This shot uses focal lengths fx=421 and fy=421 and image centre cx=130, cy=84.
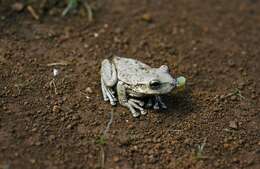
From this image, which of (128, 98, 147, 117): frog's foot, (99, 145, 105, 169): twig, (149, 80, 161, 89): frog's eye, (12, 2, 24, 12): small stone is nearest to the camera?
(99, 145, 105, 169): twig

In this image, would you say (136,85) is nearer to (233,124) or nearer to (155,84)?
(155,84)

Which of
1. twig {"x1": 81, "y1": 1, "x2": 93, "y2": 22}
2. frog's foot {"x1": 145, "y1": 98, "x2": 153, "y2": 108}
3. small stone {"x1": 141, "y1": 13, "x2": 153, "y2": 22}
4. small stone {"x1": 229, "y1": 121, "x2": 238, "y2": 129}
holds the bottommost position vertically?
small stone {"x1": 229, "y1": 121, "x2": 238, "y2": 129}

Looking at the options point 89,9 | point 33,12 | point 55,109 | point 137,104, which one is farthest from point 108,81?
point 33,12

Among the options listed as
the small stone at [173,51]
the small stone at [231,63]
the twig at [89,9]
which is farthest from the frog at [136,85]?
the twig at [89,9]

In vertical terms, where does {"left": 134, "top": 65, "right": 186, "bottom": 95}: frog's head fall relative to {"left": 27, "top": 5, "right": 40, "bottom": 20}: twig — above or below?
below

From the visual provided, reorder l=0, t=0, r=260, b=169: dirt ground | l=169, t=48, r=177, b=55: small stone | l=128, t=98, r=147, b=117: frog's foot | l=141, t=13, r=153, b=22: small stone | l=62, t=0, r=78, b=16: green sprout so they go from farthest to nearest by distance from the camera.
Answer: l=141, t=13, r=153, b=22: small stone, l=62, t=0, r=78, b=16: green sprout, l=169, t=48, r=177, b=55: small stone, l=128, t=98, r=147, b=117: frog's foot, l=0, t=0, r=260, b=169: dirt ground

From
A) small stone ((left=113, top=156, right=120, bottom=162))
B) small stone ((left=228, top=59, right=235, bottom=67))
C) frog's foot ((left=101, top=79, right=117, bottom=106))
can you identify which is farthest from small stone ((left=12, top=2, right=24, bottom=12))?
small stone ((left=228, top=59, right=235, bottom=67))

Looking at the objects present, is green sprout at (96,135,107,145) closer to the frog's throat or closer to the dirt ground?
the dirt ground

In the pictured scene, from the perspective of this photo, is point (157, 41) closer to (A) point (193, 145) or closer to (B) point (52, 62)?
(B) point (52, 62)
